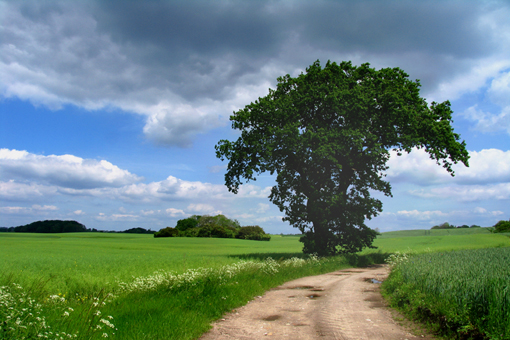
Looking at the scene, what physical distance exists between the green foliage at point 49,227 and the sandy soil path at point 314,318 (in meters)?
107

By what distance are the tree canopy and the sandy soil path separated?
43.8 feet

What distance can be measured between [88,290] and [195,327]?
645 cm

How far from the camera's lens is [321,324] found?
7.97 m

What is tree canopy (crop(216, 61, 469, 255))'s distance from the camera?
25047 mm

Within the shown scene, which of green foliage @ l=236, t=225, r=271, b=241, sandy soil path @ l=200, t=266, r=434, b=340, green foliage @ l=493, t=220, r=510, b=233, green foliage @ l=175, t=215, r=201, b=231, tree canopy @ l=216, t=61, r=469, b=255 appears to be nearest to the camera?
sandy soil path @ l=200, t=266, r=434, b=340

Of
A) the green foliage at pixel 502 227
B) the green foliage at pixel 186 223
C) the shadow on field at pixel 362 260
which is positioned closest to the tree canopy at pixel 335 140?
the shadow on field at pixel 362 260

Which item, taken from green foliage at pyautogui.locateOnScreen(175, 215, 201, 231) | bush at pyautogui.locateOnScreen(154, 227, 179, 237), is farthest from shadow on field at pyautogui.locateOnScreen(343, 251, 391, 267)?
green foliage at pyautogui.locateOnScreen(175, 215, 201, 231)

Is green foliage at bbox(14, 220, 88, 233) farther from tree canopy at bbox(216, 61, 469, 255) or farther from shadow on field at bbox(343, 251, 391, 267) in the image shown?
shadow on field at bbox(343, 251, 391, 267)

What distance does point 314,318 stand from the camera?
8562 millimetres

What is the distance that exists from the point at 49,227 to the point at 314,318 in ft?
366

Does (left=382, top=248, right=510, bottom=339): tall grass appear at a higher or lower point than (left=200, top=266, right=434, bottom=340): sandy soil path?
higher

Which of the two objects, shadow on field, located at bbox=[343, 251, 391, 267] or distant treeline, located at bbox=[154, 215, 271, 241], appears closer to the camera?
→ shadow on field, located at bbox=[343, 251, 391, 267]

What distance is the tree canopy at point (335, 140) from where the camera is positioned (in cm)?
2505

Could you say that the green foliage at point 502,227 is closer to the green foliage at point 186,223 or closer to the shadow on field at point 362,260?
the shadow on field at point 362,260
